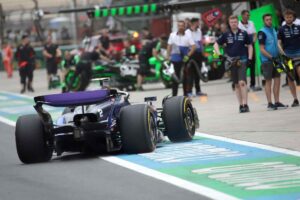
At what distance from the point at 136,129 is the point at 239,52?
232 inches

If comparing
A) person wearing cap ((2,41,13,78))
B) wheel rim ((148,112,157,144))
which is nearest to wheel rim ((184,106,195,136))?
wheel rim ((148,112,157,144))

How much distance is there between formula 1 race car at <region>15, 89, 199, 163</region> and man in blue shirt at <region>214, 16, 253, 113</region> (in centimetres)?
496

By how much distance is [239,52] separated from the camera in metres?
19.1

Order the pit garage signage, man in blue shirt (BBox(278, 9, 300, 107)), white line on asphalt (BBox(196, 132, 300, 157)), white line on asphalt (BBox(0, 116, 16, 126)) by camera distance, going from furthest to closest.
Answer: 1. the pit garage signage
2. white line on asphalt (BBox(0, 116, 16, 126))
3. man in blue shirt (BBox(278, 9, 300, 107))
4. white line on asphalt (BBox(196, 132, 300, 157))

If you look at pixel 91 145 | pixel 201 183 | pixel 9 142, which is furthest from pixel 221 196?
pixel 9 142

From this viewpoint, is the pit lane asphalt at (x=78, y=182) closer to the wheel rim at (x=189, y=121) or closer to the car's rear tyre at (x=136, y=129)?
the car's rear tyre at (x=136, y=129)

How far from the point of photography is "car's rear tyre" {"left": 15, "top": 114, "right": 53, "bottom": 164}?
1380cm

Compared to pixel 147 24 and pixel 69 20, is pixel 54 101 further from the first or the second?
pixel 69 20

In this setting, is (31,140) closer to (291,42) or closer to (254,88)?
(291,42)

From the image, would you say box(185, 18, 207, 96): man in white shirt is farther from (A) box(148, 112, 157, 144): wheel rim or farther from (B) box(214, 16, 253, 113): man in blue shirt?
(A) box(148, 112, 157, 144): wheel rim

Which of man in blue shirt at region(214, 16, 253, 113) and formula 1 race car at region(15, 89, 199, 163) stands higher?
man in blue shirt at region(214, 16, 253, 113)

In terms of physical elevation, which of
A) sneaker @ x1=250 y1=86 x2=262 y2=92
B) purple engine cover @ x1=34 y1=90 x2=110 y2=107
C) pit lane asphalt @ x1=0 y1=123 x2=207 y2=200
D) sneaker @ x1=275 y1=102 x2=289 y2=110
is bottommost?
pit lane asphalt @ x1=0 y1=123 x2=207 y2=200

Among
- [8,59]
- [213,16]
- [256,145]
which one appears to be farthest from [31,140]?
[8,59]

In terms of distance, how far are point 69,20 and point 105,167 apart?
43.8m
